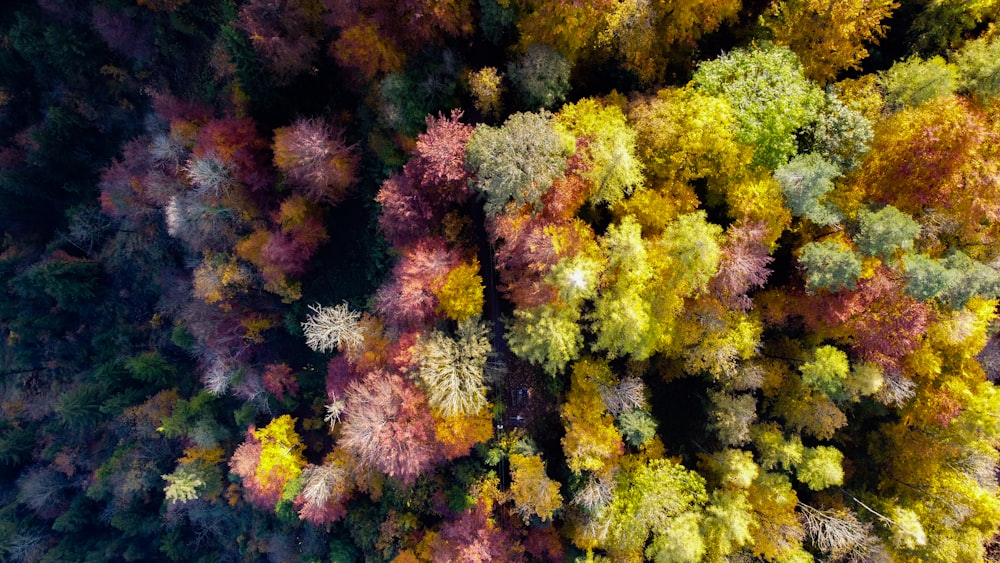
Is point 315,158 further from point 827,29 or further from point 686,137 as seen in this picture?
point 827,29

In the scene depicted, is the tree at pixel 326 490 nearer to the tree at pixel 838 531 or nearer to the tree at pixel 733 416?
the tree at pixel 733 416

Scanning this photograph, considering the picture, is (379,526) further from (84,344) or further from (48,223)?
(48,223)

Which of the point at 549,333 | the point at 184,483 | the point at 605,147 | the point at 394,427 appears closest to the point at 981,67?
the point at 605,147

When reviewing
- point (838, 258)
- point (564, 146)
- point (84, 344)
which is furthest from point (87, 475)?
point (838, 258)

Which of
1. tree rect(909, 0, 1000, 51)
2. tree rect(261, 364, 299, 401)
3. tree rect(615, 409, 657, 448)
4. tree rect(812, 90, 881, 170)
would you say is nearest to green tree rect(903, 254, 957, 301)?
tree rect(812, 90, 881, 170)

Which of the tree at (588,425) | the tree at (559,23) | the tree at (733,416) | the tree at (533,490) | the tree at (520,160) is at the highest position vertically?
the tree at (559,23)

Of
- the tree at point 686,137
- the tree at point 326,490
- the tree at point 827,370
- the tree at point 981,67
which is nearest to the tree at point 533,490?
the tree at point 326,490

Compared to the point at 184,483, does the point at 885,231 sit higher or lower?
higher
